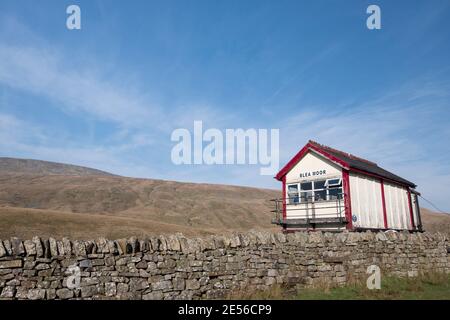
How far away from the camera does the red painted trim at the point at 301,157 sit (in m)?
19.3

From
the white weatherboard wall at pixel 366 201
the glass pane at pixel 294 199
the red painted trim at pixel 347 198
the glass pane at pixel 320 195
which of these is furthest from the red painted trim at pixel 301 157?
the glass pane at pixel 320 195

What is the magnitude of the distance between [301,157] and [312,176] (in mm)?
1478

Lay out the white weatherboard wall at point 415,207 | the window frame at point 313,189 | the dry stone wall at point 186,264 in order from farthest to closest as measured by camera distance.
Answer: the white weatherboard wall at point 415,207 → the window frame at point 313,189 → the dry stone wall at point 186,264

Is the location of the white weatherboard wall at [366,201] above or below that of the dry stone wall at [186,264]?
above

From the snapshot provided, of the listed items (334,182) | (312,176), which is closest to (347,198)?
(334,182)

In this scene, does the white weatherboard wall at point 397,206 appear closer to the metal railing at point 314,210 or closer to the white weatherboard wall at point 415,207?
the white weatherboard wall at point 415,207

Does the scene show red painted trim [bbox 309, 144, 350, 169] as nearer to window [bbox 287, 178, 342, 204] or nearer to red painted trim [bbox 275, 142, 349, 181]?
red painted trim [bbox 275, 142, 349, 181]

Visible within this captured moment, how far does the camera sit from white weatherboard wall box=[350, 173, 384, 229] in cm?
1895

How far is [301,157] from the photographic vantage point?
21438 millimetres

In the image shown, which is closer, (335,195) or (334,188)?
(334,188)

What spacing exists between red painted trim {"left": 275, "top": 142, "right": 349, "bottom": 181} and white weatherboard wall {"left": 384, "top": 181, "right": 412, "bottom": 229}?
497cm

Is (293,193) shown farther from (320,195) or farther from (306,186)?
(320,195)

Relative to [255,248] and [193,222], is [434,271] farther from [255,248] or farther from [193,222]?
[193,222]
